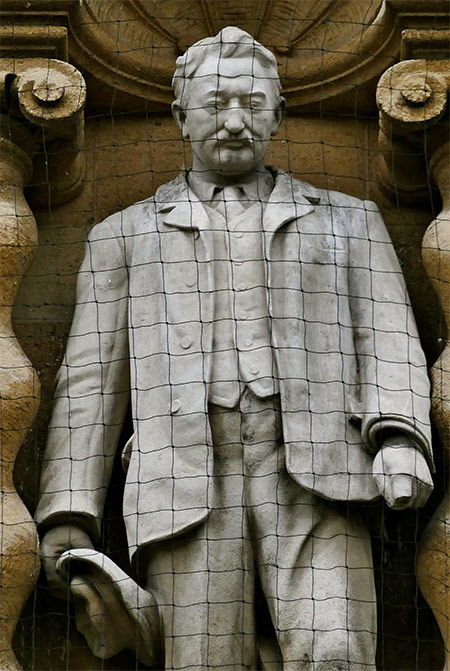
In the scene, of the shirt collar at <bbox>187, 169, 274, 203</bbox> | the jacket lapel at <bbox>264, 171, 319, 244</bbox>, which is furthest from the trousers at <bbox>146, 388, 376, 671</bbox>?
the shirt collar at <bbox>187, 169, 274, 203</bbox>

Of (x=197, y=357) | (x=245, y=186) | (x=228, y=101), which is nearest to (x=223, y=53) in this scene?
(x=228, y=101)

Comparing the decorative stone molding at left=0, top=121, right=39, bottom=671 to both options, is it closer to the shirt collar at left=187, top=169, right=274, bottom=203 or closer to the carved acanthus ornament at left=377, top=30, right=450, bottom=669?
the shirt collar at left=187, top=169, right=274, bottom=203

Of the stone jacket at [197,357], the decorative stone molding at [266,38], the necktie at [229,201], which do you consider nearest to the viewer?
the stone jacket at [197,357]

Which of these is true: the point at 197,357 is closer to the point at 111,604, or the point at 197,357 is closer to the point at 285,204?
the point at 285,204

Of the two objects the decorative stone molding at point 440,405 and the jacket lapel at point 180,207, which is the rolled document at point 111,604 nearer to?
the decorative stone molding at point 440,405

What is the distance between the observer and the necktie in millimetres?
6348

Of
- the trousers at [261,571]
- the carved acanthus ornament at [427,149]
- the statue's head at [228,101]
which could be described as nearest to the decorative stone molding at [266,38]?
the carved acanthus ornament at [427,149]

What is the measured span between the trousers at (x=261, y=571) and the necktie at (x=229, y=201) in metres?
0.48

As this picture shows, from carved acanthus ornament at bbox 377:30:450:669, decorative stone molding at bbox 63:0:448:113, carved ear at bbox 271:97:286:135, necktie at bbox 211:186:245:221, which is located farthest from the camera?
decorative stone molding at bbox 63:0:448:113

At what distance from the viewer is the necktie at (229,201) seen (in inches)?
250

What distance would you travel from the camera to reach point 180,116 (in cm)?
650

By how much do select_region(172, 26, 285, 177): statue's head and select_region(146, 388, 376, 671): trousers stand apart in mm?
621

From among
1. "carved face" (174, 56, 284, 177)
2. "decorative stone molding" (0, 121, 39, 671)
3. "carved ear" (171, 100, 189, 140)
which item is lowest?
"decorative stone molding" (0, 121, 39, 671)

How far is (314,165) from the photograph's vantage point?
6.85 meters
